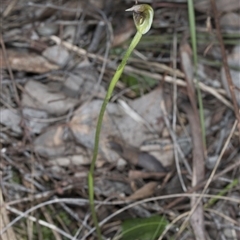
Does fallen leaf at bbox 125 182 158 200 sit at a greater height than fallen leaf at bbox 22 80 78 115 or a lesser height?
lesser

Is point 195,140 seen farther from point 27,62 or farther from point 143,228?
point 27,62

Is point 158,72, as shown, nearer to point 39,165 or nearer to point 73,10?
point 73,10

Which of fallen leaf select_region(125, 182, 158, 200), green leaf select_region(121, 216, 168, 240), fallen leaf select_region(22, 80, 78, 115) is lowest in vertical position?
green leaf select_region(121, 216, 168, 240)

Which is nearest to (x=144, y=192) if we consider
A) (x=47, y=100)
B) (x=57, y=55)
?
(x=47, y=100)

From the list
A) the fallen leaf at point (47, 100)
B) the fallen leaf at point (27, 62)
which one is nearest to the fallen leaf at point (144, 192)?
the fallen leaf at point (47, 100)

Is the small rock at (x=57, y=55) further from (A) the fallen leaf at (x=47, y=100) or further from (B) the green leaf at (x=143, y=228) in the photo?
(B) the green leaf at (x=143, y=228)

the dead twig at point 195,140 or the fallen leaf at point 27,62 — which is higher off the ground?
the fallen leaf at point 27,62

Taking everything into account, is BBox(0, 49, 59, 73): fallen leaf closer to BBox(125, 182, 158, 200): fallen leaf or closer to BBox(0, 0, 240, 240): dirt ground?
BBox(0, 0, 240, 240): dirt ground

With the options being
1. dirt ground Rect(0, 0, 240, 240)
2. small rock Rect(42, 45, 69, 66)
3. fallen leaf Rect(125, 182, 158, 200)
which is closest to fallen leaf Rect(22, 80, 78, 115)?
dirt ground Rect(0, 0, 240, 240)

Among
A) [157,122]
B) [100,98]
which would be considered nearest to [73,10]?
[100,98]
